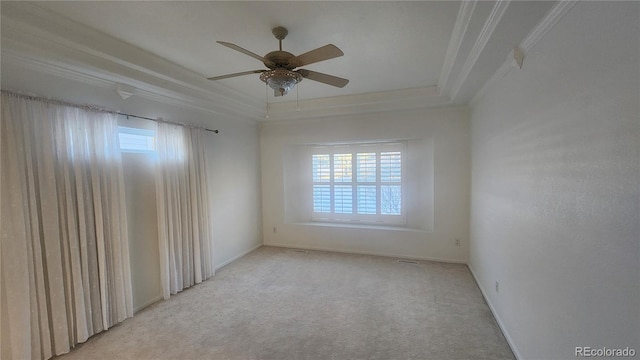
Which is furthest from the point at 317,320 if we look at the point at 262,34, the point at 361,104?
the point at 361,104

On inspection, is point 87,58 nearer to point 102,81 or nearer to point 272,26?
point 102,81

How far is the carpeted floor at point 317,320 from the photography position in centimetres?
213

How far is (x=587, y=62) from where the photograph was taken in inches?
47.5

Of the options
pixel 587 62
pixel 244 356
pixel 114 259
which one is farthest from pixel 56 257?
pixel 587 62

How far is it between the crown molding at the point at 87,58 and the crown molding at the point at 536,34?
3.05 m

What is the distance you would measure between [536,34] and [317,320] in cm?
288

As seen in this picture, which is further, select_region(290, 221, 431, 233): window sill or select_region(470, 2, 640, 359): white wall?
select_region(290, 221, 431, 233): window sill

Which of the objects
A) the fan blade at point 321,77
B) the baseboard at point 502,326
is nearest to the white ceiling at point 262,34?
the fan blade at point 321,77

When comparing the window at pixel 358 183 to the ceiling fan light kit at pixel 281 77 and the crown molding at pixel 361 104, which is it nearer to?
the crown molding at pixel 361 104

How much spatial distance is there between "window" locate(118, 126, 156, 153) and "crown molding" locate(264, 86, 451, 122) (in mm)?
1923

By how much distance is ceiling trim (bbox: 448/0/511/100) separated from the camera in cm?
153

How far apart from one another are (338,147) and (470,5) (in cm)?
334

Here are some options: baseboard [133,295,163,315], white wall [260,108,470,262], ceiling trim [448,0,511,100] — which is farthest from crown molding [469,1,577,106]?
baseboard [133,295,163,315]

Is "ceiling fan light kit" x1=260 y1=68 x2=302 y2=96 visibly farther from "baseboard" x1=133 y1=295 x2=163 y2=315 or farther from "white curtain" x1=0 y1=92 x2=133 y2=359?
"baseboard" x1=133 y1=295 x2=163 y2=315
